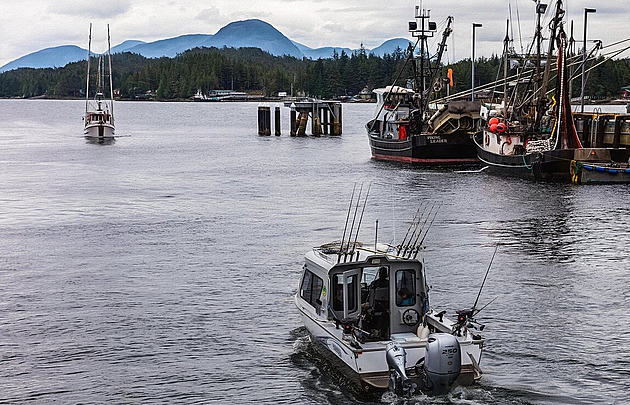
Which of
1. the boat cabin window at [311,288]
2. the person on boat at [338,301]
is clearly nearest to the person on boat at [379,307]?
the person on boat at [338,301]

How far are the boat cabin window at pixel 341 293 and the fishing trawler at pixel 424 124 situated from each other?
62283mm

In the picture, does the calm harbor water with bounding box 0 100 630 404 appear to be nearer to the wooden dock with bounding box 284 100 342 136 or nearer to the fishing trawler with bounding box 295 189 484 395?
the fishing trawler with bounding box 295 189 484 395

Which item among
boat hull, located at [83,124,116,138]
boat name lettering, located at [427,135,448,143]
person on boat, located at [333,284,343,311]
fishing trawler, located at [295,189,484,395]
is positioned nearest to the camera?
fishing trawler, located at [295,189,484,395]

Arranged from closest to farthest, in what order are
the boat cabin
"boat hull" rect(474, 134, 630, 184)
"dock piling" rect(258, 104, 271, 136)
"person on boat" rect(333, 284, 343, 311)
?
1. the boat cabin
2. "person on boat" rect(333, 284, 343, 311)
3. "boat hull" rect(474, 134, 630, 184)
4. "dock piling" rect(258, 104, 271, 136)

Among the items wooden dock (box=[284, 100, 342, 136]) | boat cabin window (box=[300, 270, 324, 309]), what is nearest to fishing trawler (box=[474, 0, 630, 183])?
boat cabin window (box=[300, 270, 324, 309])

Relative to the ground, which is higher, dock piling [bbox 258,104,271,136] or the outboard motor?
dock piling [bbox 258,104,271,136]

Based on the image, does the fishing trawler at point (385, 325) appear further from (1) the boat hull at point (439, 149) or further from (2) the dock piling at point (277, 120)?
(2) the dock piling at point (277, 120)

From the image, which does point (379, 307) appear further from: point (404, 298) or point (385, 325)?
point (404, 298)

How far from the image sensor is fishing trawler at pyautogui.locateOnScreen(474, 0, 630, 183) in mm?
67375

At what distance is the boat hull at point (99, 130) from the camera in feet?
415

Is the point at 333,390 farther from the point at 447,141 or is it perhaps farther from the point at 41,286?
the point at 447,141

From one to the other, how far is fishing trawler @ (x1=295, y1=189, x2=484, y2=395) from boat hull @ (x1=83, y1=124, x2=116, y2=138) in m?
106

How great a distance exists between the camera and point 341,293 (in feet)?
77.4

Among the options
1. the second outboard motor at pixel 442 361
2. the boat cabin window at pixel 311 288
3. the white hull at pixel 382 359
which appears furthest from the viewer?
the boat cabin window at pixel 311 288
